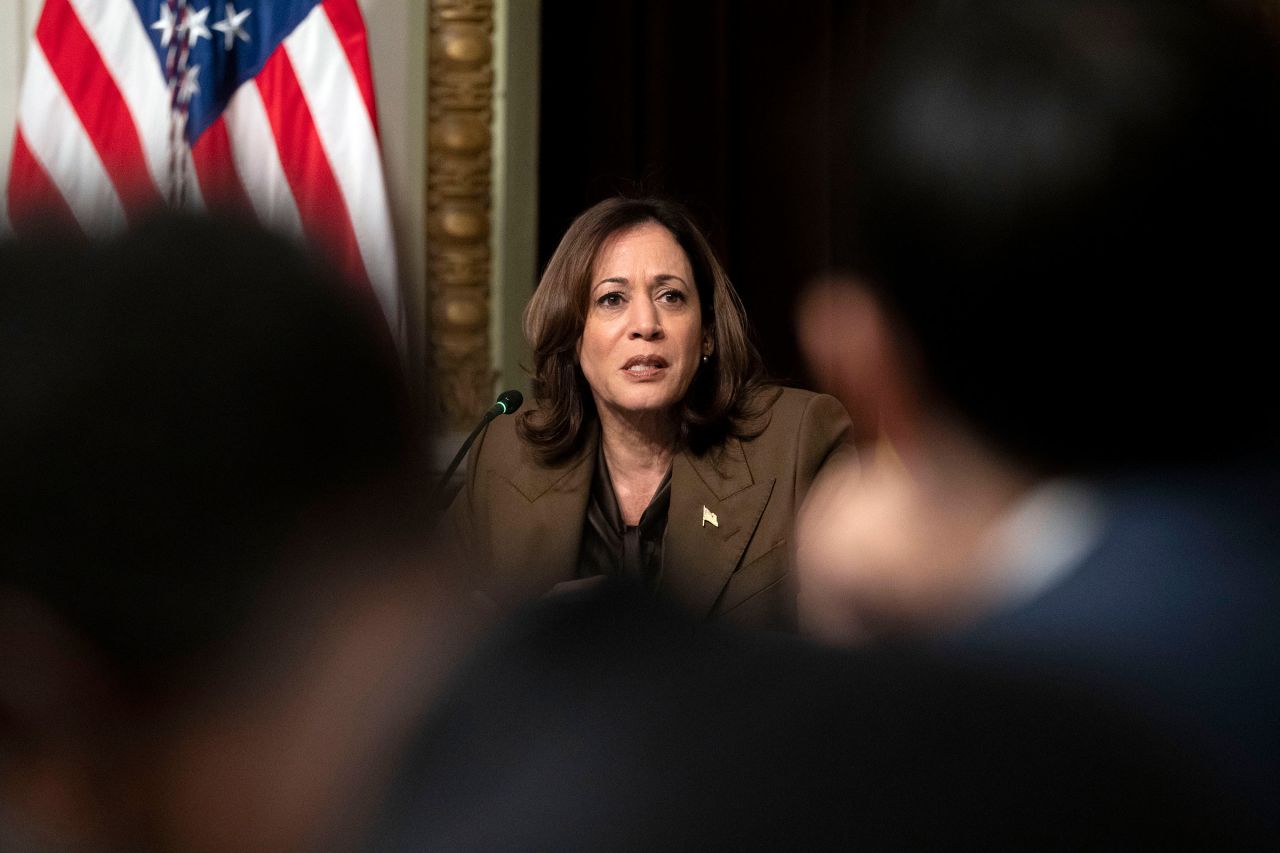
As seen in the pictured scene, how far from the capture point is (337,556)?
1.92ft

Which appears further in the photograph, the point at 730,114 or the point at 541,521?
the point at 730,114

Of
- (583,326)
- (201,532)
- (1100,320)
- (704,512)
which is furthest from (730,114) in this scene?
(201,532)

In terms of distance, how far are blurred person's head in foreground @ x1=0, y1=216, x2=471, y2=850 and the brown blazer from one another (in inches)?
64.2

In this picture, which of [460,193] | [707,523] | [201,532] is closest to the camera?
[201,532]

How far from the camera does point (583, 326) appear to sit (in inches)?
102

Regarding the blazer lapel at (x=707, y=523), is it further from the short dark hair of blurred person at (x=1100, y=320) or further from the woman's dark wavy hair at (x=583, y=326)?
the short dark hair of blurred person at (x=1100, y=320)

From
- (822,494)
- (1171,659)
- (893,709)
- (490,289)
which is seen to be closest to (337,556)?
(893,709)

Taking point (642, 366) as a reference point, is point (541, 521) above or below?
below

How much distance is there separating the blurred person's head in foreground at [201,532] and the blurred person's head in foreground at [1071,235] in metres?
0.29

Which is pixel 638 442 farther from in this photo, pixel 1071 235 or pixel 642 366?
pixel 1071 235

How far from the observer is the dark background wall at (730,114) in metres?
3.63

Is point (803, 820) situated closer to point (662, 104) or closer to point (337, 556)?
point (337, 556)

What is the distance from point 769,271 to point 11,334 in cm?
324

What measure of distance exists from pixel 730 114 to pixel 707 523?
161 cm
